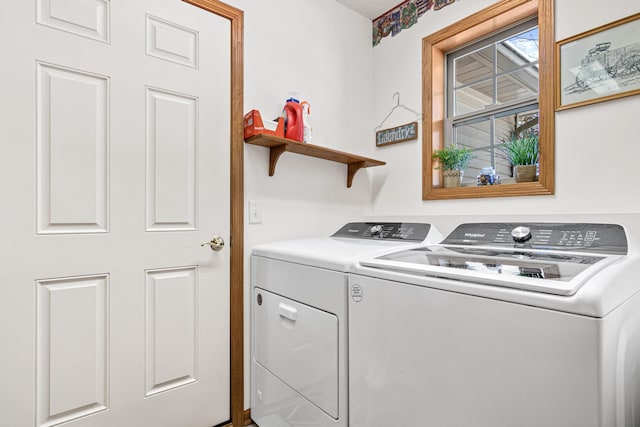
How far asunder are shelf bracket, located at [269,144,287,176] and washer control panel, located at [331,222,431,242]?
1.94 ft

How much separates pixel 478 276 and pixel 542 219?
972 mm

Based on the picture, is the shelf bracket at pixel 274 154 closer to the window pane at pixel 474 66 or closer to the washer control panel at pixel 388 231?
the washer control panel at pixel 388 231

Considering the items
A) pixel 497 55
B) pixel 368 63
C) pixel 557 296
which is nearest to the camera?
pixel 557 296

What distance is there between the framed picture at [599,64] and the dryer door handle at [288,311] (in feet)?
5.06

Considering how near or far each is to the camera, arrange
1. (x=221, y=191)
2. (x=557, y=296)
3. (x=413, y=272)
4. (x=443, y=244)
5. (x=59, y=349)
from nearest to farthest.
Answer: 1. (x=557, y=296)
2. (x=413, y=272)
3. (x=59, y=349)
4. (x=443, y=244)
5. (x=221, y=191)

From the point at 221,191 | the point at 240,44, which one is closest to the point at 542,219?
the point at 221,191

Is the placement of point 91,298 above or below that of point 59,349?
above

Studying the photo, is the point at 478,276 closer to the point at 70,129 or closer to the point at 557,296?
the point at 557,296

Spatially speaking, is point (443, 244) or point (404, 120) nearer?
point (443, 244)

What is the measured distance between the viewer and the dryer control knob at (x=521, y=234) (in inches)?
53.4

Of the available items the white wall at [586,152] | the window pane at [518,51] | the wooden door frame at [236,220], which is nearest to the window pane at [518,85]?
the window pane at [518,51]

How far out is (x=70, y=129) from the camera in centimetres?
128

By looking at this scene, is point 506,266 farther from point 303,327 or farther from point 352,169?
point 352,169

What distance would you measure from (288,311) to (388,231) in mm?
730
